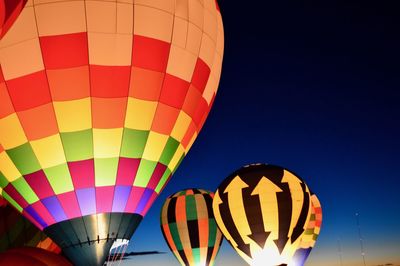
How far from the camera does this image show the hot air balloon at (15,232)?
29.1ft

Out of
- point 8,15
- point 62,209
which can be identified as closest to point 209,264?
point 62,209

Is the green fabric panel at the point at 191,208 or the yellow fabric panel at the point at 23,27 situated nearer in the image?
the yellow fabric panel at the point at 23,27

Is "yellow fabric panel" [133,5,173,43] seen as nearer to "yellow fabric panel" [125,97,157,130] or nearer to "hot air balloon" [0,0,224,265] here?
"hot air balloon" [0,0,224,265]

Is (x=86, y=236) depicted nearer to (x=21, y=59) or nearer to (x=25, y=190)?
(x=25, y=190)

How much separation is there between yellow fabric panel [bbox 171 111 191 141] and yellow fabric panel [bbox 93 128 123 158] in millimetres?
1028

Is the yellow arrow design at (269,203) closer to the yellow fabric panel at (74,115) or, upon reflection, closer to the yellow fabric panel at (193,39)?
the yellow fabric panel at (193,39)

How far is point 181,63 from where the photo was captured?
21.4ft

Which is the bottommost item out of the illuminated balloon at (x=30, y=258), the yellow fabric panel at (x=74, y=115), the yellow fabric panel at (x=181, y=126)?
the illuminated balloon at (x=30, y=258)

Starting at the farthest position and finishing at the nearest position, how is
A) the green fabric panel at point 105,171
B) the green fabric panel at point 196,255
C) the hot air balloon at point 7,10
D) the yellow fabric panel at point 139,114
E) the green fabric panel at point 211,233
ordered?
the green fabric panel at point 211,233
the green fabric panel at point 196,255
the yellow fabric panel at point 139,114
the green fabric panel at point 105,171
the hot air balloon at point 7,10

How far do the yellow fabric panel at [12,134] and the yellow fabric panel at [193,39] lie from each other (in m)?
2.74

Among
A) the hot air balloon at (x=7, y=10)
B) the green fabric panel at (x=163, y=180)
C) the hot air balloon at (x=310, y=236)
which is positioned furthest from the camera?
the hot air balloon at (x=310, y=236)

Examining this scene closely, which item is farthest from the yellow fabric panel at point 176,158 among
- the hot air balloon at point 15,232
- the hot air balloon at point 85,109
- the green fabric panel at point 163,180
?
the hot air balloon at point 15,232

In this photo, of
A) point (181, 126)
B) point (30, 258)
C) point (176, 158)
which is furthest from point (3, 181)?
point (181, 126)

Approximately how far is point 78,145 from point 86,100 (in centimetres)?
65
